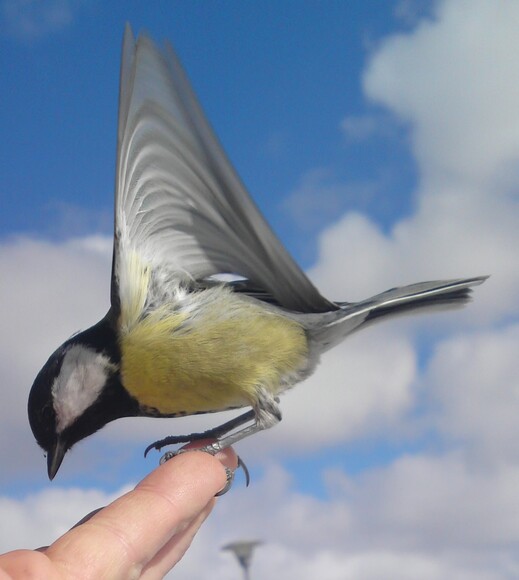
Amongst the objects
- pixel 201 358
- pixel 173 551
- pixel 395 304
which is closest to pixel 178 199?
pixel 201 358

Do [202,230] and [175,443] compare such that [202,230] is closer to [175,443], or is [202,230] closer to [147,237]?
[147,237]

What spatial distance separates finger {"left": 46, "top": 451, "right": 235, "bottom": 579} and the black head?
0.75 feet

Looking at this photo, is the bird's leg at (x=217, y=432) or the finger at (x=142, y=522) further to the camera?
the bird's leg at (x=217, y=432)

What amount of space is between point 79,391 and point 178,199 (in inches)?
20.6

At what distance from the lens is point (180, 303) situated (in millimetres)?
1685

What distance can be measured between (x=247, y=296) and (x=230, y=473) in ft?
1.39

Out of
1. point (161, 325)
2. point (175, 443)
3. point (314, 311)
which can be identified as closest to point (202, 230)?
point (161, 325)

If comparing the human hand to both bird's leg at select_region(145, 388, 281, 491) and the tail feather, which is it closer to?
bird's leg at select_region(145, 388, 281, 491)

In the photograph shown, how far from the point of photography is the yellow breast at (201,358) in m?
1.62

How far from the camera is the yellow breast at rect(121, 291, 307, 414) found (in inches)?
63.8

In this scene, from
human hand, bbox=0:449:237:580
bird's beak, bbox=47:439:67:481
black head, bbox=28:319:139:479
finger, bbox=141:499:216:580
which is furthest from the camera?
bird's beak, bbox=47:439:67:481

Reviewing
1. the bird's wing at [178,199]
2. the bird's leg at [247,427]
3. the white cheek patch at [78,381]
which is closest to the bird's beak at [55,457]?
the white cheek patch at [78,381]

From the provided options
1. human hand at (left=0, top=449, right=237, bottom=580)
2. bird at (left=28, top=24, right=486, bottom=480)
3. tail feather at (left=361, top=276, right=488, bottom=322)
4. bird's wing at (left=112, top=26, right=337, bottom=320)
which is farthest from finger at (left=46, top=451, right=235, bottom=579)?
tail feather at (left=361, top=276, right=488, bottom=322)

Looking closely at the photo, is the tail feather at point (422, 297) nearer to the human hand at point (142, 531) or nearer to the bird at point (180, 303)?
the bird at point (180, 303)
